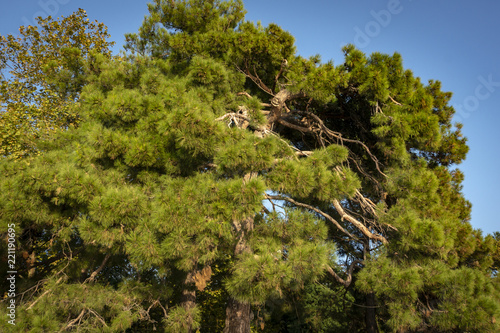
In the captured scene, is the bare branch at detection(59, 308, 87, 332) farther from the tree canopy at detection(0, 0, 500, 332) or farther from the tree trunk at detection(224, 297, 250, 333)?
the tree trunk at detection(224, 297, 250, 333)

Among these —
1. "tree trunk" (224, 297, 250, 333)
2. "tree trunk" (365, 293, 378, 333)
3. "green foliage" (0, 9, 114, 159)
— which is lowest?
"tree trunk" (224, 297, 250, 333)

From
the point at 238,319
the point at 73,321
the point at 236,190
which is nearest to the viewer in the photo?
the point at 236,190

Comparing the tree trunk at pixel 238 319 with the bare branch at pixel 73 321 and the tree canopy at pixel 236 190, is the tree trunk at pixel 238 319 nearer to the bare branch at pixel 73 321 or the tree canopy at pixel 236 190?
the tree canopy at pixel 236 190

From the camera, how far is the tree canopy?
3.23 metres

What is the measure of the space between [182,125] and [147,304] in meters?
3.37

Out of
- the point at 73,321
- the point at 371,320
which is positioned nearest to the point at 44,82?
the point at 73,321

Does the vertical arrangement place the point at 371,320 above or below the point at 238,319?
above

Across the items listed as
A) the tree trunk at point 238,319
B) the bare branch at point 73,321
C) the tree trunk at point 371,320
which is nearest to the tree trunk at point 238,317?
the tree trunk at point 238,319

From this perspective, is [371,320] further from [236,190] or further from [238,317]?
[236,190]

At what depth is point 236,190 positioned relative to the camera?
3115 millimetres

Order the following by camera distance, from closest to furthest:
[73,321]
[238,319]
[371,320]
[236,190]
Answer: [236,190]
[73,321]
[238,319]
[371,320]

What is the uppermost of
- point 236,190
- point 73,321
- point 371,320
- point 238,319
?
point 236,190

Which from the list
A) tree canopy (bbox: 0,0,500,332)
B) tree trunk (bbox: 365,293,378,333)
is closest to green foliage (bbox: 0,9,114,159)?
tree canopy (bbox: 0,0,500,332)

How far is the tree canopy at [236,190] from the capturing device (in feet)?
10.6
